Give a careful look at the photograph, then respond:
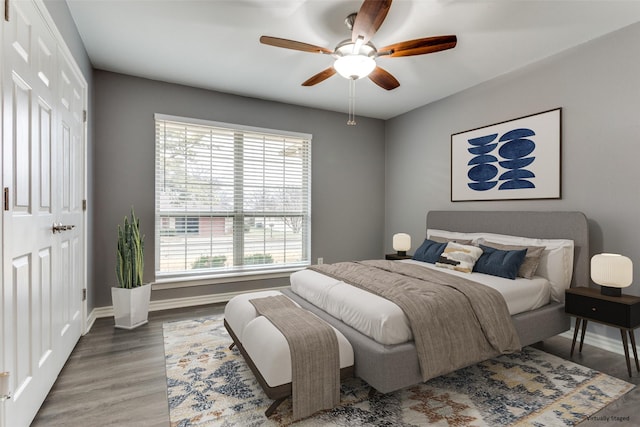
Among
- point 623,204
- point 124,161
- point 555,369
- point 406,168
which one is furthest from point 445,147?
point 124,161

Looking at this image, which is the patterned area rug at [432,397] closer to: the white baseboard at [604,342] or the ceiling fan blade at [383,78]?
the white baseboard at [604,342]

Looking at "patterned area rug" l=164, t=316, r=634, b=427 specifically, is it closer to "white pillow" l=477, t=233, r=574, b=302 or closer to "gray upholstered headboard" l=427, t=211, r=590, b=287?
"white pillow" l=477, t=233, r=574, b=302

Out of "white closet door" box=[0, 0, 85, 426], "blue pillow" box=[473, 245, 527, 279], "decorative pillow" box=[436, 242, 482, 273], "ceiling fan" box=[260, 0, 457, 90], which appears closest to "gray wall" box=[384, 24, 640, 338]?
"blue pillow" box=[473, 245, 527, 279]

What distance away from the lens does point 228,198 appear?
165 inches

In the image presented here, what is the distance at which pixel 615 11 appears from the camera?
8.06 ft

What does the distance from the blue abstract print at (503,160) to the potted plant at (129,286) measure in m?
3.85

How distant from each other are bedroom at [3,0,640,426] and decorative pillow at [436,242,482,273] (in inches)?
32.1

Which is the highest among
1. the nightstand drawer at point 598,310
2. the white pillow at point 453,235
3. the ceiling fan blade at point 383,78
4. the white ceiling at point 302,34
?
the white ceiling at point 302,34

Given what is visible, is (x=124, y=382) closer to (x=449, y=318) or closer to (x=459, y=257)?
(x=449, y=318)

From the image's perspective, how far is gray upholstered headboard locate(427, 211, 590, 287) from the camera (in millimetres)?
2838

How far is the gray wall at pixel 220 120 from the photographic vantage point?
354 centimetres

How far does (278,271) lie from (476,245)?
8.21 ft

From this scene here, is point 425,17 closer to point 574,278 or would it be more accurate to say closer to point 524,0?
point 524,0

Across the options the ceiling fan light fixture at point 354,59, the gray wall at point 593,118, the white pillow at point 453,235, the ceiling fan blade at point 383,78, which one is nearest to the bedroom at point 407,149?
the gray wall at point 593,118
